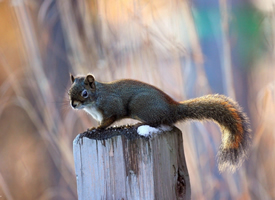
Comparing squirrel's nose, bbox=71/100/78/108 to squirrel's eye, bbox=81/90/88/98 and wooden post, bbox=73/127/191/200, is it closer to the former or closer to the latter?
squirrel's eye, bbox=81/90/88/98

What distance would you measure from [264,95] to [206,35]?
2.20ft

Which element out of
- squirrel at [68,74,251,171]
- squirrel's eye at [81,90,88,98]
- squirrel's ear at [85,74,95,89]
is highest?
squirrel's ear at [85,74,95,89]

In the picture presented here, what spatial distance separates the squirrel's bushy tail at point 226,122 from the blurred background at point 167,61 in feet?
2.55

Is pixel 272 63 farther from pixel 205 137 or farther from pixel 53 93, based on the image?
pixel 53 93

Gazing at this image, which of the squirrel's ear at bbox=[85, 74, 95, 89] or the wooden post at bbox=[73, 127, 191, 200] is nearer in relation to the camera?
the wooden post at bbox=[73, 127, 191, 200]

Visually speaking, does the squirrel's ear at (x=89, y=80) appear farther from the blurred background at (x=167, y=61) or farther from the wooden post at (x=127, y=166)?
the blurred background at (x=167, y=61)

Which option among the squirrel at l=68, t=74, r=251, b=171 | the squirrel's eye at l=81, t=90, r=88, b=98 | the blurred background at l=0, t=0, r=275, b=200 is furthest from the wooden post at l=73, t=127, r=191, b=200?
the blurred background at l=0, t=0, r=275, b=200

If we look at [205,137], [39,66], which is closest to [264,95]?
[205,137]

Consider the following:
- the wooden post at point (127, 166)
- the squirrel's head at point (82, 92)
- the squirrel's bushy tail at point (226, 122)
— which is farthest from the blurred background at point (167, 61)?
the wooden post at point (127, 166)

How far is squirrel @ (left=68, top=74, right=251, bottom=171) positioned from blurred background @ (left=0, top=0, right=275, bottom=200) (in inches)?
25.5

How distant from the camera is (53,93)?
8.31 feet

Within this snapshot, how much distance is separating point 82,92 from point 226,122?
24.1 inches

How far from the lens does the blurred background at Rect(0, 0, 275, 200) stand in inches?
85.3

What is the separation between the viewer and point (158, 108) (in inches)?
51.6
